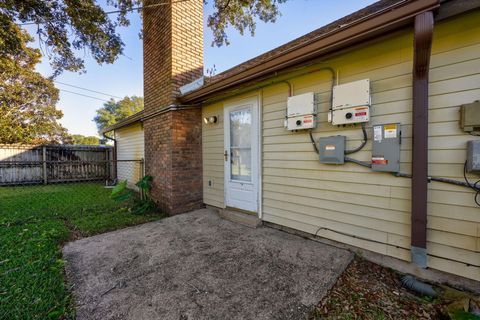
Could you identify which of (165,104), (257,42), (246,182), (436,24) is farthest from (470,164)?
(257,42)

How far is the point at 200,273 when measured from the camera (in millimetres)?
2102

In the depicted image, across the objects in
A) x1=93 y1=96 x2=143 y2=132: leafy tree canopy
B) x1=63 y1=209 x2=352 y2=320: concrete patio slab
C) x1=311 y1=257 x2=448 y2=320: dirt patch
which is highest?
x1=93 y1=96 x2=143 y2=132: leafy tree canopy

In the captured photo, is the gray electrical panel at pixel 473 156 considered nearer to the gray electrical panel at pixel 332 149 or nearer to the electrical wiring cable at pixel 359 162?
the electrical wiring cable at pixel 359 162

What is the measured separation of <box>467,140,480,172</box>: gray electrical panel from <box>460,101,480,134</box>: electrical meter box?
114 millimetres

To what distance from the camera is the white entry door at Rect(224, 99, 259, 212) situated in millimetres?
3494

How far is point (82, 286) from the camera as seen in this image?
74.5 inches

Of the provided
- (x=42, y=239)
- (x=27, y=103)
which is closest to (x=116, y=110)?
(x=27, y=103)

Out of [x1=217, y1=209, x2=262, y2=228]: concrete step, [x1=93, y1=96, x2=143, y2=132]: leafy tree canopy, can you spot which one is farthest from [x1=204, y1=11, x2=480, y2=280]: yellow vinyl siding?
[x1=93, y1=96, x2=143, y2=132]: leafy tree canopy

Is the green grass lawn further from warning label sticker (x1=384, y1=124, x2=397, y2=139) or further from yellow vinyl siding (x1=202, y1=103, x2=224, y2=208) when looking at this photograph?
warning label sticker (x1=384, y1=124, x2=397, y2=139)

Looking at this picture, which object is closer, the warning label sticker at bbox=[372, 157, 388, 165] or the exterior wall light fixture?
the warning label sticker at bbox=[372, 157, 388, 165]

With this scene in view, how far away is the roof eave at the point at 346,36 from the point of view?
1.73m

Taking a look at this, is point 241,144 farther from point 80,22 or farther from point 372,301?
point 80,22

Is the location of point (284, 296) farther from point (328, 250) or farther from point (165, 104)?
point (165, 104)

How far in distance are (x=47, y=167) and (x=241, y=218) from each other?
965cm
